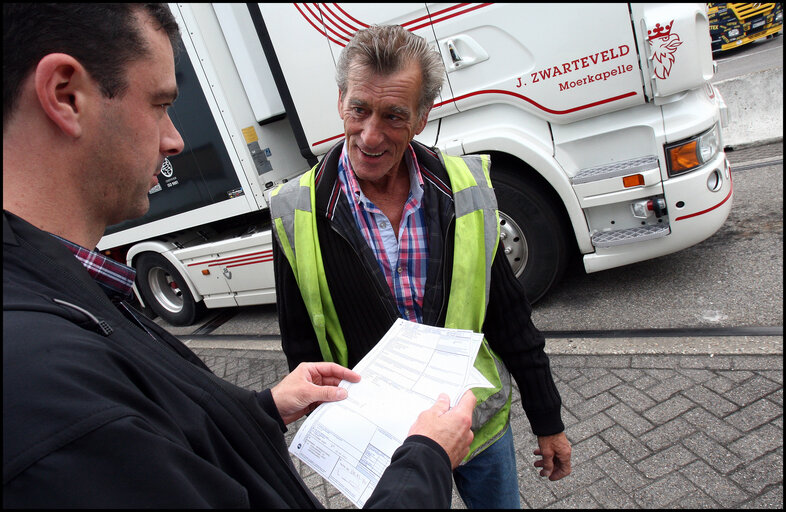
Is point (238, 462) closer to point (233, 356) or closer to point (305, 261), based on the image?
point (305, 261)

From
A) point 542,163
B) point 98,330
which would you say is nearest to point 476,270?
point 98,330

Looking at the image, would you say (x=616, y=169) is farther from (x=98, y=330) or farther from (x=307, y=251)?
(x=98, y=330)

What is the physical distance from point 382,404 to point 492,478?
0.74m

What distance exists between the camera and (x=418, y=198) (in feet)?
5.25

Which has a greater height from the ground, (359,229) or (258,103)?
(258,103)

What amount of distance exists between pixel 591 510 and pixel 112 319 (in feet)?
7.39

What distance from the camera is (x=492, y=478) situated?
5.53 ft

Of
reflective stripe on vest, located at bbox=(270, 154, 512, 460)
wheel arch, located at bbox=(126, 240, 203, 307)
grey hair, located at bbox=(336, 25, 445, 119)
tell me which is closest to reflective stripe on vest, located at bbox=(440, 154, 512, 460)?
reflective stripe on vest, located at bbox=(270, 154, 512, 460)

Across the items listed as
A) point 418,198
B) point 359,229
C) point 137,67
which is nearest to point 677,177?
point 418,198

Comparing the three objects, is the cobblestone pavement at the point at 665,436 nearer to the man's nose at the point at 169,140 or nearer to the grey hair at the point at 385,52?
the grey hair at the point at 385,52

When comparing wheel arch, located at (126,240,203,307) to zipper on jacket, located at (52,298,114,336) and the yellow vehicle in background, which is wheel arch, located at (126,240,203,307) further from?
the yellow vehicle in background

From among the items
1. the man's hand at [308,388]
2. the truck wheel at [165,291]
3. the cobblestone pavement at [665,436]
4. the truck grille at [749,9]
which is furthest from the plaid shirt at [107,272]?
the truck grille at [749,9]

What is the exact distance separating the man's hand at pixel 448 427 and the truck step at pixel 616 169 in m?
2.70

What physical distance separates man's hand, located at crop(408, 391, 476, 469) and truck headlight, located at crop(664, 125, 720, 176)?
2.87m
